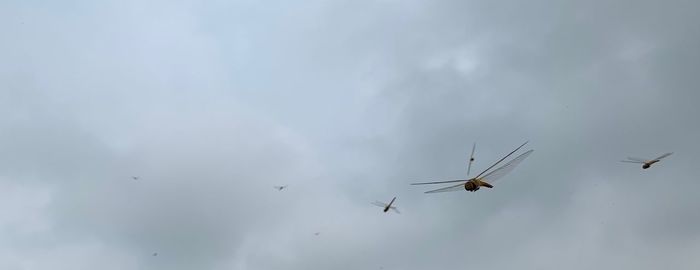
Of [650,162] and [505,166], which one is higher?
[650,162]

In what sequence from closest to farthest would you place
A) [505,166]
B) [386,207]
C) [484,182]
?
1. [505,166]
2. [484,182]
3. [386,207]

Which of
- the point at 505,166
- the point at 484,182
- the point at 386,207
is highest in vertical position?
the point at 386,207

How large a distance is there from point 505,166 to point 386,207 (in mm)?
27866

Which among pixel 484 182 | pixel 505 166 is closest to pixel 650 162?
pixel 484 182

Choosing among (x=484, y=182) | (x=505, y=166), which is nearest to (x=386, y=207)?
(x=484, y=182)

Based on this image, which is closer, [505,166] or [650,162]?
[505,166]

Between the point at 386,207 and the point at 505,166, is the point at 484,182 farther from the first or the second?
the point at 386,207

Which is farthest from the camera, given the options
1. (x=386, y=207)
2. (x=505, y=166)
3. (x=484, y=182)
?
(x=386, y=207)

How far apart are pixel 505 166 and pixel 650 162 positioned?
34927 mm

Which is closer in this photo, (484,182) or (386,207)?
(484,182)

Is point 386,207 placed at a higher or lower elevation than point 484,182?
higher

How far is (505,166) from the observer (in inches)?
1695

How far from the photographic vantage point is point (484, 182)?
55.1m

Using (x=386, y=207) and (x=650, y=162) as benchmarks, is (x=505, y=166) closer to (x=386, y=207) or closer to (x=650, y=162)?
(x=386, y=207)
